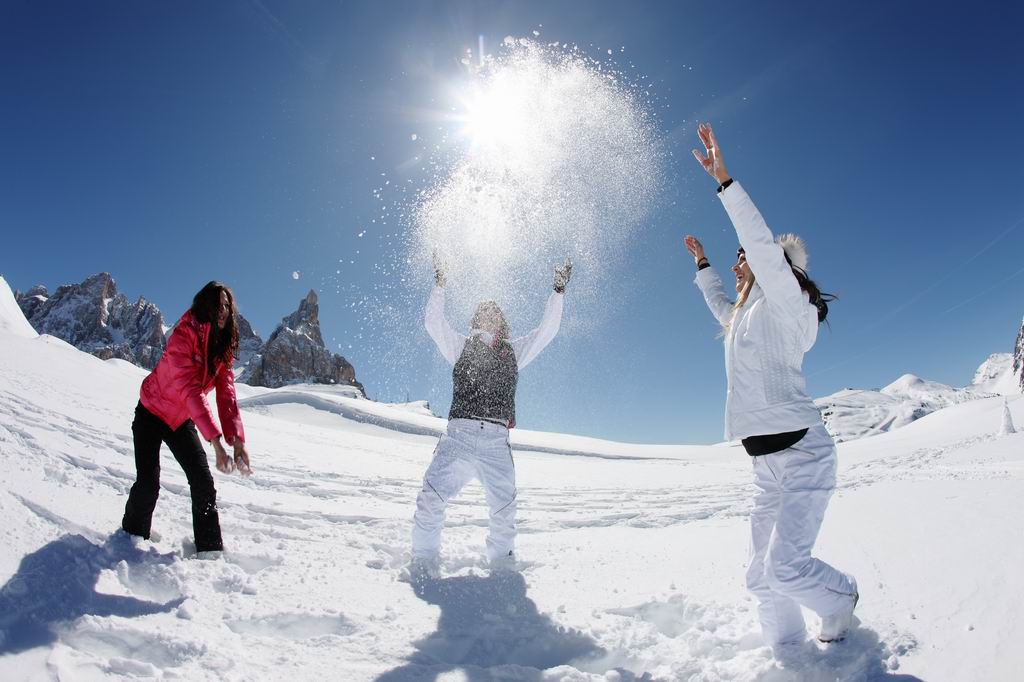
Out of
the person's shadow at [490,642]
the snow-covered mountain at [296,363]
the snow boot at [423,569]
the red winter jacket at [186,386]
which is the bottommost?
the person's shadow at [490,642]

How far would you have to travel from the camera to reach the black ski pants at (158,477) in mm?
3500

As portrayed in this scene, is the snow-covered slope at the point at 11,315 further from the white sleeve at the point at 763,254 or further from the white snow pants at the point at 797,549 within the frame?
the white snow pants at the point at 797,549

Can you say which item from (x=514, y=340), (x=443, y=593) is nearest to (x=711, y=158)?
(x=514, y=340)

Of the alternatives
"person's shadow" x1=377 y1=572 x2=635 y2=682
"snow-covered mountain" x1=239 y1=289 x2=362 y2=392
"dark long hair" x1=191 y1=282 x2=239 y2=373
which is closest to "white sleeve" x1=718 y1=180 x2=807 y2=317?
"person's shadow" x1=377 y1=572 x2=635 y2=682

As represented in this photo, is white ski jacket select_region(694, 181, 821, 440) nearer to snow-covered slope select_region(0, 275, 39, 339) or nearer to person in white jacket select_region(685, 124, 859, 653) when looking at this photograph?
person in white jacket select_region(685, 124, 859, 653)

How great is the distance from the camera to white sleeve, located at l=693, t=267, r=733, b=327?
11.4 ft

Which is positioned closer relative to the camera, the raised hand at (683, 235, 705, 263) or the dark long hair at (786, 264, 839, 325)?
the dark long hair at (786, 264, 839, 325)

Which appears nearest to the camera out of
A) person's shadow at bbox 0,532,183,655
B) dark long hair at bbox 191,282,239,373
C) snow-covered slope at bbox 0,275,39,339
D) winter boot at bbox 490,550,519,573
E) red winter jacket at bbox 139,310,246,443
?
person's shadow at bbox 0,532,183,655

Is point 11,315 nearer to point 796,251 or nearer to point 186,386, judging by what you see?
point 186,386

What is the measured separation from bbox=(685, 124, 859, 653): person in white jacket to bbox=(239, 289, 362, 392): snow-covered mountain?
12179 cm

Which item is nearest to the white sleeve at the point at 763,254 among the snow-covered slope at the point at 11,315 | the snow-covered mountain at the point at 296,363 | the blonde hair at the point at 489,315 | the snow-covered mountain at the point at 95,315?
the blonde hair at the point at 489,315

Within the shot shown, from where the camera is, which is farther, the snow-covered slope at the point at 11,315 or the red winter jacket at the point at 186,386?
the snow-covered slope at the point at 11,315

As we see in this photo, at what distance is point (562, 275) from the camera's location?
16.3 ft

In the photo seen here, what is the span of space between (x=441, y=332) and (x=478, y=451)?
114 cm
